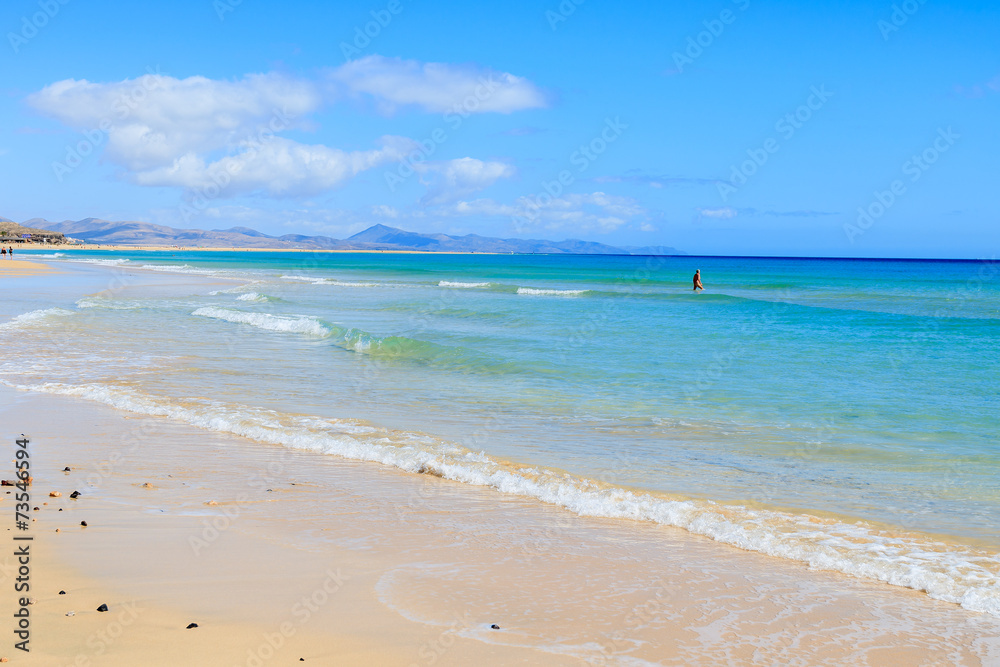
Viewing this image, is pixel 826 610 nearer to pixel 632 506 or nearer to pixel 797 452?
pixel 632 506

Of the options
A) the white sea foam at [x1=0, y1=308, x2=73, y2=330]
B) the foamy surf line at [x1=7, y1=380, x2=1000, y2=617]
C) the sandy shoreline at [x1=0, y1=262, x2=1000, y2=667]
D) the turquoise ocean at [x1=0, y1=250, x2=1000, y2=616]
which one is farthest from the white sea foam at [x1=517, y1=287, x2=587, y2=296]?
the sandy shoreline at [x1=0, y1=262, x2=1000, y2=667]

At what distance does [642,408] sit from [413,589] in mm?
7263

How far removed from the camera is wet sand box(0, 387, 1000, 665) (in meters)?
4.05

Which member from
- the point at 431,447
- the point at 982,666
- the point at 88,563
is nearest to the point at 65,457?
the point at 88,563

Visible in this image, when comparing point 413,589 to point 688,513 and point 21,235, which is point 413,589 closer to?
point 688,513

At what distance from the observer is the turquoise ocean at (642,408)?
6.62 meters

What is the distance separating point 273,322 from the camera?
2353 centimetres

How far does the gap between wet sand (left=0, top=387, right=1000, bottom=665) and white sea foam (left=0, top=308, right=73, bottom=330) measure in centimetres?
1681

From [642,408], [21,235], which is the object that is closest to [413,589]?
[642,408]

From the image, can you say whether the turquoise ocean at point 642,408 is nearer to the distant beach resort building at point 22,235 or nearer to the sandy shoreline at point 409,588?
the sandy shoreline at point 409,588

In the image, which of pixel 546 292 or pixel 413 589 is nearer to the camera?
pixel 413 589

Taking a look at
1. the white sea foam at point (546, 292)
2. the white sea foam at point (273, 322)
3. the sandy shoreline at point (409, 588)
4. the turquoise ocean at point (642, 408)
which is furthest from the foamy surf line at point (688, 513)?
the white sea foam at point (546, 292)

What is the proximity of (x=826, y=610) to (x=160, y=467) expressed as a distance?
678 centimetres

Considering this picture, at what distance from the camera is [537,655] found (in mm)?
Answer: 4000
